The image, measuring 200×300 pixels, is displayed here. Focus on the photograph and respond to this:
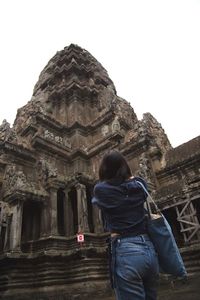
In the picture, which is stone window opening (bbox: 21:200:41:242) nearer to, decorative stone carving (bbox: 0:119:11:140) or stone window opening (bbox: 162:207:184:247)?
decorative stone carving (bbox: 0:119:11:140)

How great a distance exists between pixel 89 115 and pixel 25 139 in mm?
6115

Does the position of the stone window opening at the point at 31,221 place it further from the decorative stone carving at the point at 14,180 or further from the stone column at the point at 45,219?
the decorative stone carving at the point at 14,180

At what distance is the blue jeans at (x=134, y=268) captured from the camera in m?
2.08

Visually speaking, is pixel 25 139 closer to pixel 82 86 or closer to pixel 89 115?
pixel 89 115

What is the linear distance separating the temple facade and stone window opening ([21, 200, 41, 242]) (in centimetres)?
5

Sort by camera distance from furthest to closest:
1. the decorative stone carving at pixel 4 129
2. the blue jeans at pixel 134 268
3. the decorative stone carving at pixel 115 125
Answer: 1. the decorative stone carving at pixel 115 125
2. the decorative stone carving at pixel 4 129
3. the blue jeans at pixel 134 268

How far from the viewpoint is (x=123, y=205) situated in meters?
2.42

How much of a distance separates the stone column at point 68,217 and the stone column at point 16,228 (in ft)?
8.25

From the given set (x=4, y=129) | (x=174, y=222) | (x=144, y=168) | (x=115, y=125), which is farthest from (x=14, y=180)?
(x=174, y=222)

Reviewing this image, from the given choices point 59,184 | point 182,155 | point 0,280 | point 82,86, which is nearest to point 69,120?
point 82,86

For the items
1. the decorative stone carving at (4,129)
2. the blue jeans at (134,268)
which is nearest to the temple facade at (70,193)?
the decorative stone carving at (4,129)

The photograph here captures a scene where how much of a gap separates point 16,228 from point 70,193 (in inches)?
141

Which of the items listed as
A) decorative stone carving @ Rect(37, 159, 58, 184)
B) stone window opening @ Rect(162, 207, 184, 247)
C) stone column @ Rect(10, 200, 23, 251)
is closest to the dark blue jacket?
stone column @ Rect(10, 200, 23, 251)

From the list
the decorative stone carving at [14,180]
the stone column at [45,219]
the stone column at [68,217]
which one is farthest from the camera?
the stone column at [68,217]
